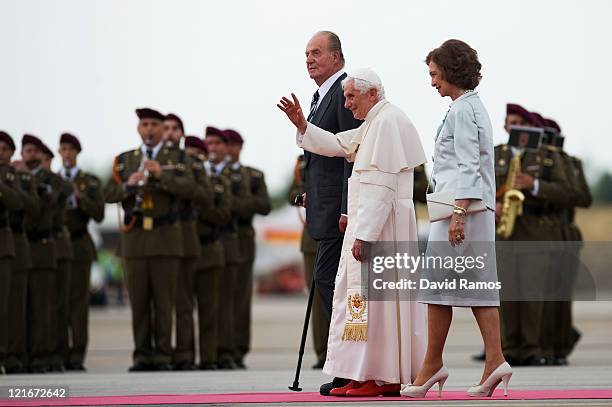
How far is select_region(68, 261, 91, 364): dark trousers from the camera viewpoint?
1540cm

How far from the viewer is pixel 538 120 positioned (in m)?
15.4

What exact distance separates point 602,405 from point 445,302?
44.1 inches

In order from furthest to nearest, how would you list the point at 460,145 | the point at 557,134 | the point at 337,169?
the point at 557,134, the point at 337,169, the point at 460,145

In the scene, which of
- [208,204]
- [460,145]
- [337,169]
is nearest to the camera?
[460,145]

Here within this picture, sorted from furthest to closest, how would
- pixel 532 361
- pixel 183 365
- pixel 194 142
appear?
pixel 194 142
pixel 183 365
pixel 532 361

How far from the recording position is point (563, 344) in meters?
15.5

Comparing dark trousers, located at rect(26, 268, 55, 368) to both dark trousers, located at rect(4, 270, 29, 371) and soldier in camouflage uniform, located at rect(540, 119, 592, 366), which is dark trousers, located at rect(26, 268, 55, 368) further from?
soldier in camouflage uniform, located at rect(540, 119, 592, 366)

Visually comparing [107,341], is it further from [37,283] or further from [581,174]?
[581,174]

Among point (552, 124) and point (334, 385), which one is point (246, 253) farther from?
point (334, 385)

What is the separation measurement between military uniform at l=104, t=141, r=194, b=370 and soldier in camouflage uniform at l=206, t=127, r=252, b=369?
1.49 metres

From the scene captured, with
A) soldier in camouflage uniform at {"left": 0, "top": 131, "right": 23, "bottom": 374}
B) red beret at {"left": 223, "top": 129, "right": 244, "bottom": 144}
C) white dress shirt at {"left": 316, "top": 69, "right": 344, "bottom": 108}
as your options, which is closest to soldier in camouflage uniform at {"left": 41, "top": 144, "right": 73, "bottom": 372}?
soldier in camouflage uniform at {"left": 0, "top": 131, "right": 23, "bottom": 374}

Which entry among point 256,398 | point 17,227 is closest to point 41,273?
point 17,227

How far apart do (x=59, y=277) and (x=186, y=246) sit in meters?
1.60

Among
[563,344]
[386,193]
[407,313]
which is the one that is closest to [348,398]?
[407,313]
